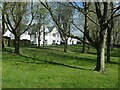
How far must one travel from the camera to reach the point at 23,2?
27.4 m

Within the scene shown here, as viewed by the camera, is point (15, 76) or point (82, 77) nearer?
point (15, 76)

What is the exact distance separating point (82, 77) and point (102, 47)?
3692mm

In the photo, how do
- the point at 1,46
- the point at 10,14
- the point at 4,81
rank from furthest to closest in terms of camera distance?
the point at 1,46 < the point at 10,14 < the point at 4,81

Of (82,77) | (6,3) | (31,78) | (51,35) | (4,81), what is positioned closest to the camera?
→ (4,81)

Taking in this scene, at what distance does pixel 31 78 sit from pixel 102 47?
606 cm

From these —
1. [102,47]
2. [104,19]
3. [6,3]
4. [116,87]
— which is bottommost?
[116,87]

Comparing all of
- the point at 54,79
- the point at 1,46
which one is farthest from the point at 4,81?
the point at 1,46

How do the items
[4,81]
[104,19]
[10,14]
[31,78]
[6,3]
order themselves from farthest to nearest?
[10,14] → [6,3] → [104,19] → [31,78] → [4,81]

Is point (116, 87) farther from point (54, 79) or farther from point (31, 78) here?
point (31, 78)

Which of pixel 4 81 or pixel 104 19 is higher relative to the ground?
pixel 104 19

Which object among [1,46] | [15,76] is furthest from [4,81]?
[1,46]

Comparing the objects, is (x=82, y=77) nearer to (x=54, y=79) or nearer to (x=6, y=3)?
(x=54, y=79)

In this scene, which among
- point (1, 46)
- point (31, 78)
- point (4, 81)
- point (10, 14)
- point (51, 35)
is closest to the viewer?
point (4, 81)

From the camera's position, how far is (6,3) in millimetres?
26062
